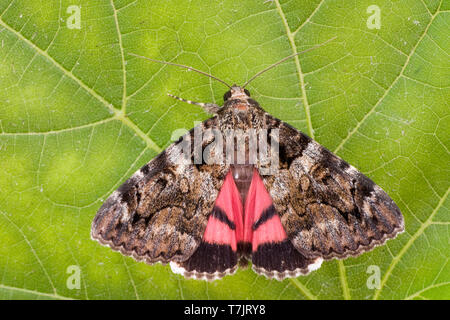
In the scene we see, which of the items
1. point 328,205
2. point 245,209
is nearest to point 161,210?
point 245,209

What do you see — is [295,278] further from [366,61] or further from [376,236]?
[366,61]

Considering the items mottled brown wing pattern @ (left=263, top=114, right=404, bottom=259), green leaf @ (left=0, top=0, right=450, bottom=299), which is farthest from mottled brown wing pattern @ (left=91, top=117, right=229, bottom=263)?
mottled brown wing pattern @ (left=263, top=114, right=404, bottom=259)

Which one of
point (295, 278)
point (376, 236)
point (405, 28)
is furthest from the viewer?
point (295, 278)

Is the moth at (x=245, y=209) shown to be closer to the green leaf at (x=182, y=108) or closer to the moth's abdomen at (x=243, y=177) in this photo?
the moth's abdomen at (x=243, y=177)

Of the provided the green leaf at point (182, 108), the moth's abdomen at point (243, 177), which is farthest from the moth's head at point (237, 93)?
the moth's abdomen at point (243, 177)

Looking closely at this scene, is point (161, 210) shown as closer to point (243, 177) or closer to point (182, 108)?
point (243, 177)

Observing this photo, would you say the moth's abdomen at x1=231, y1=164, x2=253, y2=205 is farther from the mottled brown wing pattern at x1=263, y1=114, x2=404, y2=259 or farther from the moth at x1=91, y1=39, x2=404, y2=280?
the mottled brown wing pattern at x1=263, y1=114, x2=404, y2=259
